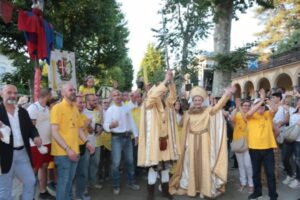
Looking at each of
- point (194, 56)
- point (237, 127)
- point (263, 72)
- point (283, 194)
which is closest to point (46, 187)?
point (237, 127)

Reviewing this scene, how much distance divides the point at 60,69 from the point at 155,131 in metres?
3.46

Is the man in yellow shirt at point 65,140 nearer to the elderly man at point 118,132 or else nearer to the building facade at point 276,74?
the elderly man at point 118,132

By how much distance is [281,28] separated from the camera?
37.9 metres

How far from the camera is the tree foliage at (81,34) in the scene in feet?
50.1

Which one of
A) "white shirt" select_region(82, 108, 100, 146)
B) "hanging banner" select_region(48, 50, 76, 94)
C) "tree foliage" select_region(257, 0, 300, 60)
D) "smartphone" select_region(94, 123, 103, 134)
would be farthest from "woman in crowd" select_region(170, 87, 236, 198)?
"tree foliage" select_region(257, 0, 300, 60)

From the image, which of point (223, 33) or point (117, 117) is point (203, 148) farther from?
point (223, 33)

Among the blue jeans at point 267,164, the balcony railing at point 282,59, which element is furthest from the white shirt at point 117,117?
the balcony railing at point 282,59

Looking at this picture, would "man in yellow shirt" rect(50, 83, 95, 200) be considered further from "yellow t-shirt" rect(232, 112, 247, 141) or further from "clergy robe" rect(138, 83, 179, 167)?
"yellow t-shirt" rect(232, 112, 247, 141)

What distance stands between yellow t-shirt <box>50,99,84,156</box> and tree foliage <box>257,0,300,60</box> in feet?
104

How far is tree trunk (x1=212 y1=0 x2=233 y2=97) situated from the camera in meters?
10.9

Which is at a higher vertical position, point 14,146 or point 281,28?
point 281,28

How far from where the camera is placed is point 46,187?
7121 mm

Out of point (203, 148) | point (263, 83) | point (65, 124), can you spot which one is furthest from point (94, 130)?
point (263, 83)

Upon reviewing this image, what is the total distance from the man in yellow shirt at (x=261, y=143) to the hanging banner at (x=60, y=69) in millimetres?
4432
